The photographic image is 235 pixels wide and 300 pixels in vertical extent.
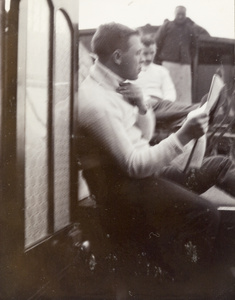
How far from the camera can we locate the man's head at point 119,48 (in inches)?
108

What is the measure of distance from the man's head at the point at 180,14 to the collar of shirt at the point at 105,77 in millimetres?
500

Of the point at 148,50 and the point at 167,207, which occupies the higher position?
the point at 148,50

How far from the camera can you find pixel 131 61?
2.77 metres

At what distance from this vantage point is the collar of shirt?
2752 mm

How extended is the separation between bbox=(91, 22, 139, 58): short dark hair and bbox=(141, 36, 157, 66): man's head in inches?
2.9

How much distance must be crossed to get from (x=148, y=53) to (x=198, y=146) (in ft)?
2.14

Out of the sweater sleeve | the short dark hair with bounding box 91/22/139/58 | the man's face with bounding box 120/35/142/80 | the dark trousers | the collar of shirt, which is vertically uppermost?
the short dark hair with bounding box 91/22/139/58

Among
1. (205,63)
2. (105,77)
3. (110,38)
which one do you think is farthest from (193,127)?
(110,38)

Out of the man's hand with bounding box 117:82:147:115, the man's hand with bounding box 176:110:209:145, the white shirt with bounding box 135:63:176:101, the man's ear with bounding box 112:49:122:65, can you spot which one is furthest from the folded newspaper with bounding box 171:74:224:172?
the man's ear with bounding box 112:49:122:65

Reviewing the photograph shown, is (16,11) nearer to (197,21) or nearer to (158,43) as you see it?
(158,43)

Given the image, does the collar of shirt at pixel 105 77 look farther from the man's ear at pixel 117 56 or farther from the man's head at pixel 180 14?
the man's head at pixel 180 14

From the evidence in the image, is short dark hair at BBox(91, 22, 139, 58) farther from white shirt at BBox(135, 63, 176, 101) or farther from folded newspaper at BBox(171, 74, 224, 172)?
folded newspaper at BBox(171, 74, 224, 172)

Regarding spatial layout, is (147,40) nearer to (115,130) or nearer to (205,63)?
(205,63)

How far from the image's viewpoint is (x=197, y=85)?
2748 millimetres
